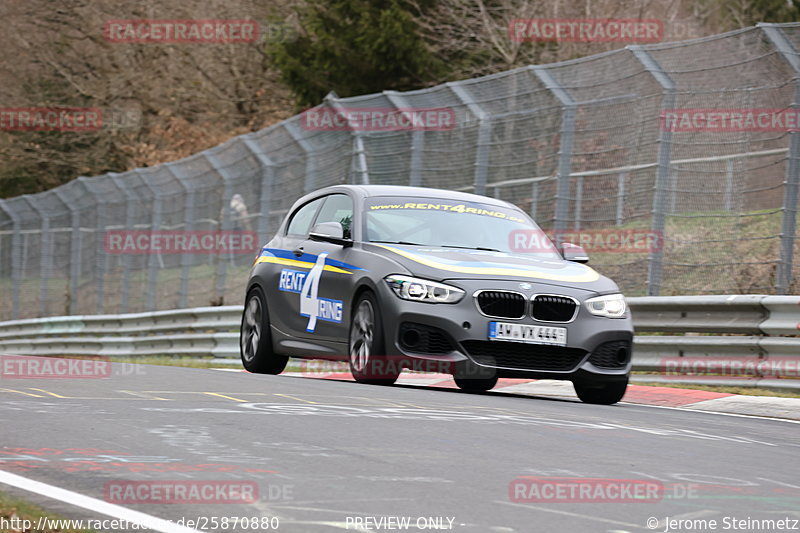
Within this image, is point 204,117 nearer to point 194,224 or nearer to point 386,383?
point 194,224

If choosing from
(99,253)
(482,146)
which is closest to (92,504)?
(482,146)

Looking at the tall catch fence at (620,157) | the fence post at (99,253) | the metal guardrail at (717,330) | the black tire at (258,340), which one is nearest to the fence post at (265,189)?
the tall catch fence at (620,157)

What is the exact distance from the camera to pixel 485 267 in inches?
414

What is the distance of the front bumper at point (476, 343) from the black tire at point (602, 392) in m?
0.28

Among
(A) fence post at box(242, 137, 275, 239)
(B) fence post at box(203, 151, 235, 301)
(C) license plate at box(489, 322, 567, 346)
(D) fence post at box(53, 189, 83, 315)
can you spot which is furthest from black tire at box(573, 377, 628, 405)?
(D) fence post at box(53, 189, 83, 315)

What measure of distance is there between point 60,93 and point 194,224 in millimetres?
18950

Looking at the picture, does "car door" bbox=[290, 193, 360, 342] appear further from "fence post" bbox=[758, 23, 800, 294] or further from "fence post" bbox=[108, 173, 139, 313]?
"fence post" bbox=[108, 173, 139, 313]

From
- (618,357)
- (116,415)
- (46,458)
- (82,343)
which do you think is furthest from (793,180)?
(82,343)

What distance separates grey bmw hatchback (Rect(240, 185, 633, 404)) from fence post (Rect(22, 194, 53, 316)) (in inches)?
705

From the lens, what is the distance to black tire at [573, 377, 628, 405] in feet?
35.3

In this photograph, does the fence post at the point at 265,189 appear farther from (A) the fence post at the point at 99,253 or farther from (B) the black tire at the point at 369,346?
(B) the black tire at the point at 369,346

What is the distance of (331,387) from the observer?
34.5ft

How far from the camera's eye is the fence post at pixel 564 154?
48.4 feet

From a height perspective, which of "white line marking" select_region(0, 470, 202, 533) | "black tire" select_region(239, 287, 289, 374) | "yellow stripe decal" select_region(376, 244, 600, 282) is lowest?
"white line marking" select_region(0, 470, 202, 533)
